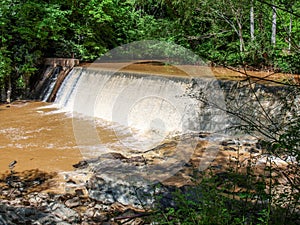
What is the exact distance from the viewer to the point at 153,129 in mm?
6727

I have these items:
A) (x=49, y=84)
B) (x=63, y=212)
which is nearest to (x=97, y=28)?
(x=49, y=84)

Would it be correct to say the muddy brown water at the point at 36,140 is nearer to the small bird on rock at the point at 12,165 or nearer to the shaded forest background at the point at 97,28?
the small bird on rock at the point at 12,165

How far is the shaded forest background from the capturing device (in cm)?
899

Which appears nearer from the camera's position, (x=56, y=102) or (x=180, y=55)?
(x=56, y=102)

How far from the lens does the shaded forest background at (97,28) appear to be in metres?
8.99

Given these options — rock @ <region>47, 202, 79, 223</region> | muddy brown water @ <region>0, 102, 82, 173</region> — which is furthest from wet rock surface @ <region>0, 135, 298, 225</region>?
muddy brown water @ <region>0, 102, 82, 173</region>

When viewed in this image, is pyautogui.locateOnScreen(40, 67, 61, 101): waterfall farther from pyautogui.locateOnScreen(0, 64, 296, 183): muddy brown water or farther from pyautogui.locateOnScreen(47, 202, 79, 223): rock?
pyautogui.locateOnScreen(47, 202, 79, 223): rock

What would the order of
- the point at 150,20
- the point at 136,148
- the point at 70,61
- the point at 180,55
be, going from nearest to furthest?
the point at 136,148 < the point at 70,61 < the point at 180,55 < the point at 150,20

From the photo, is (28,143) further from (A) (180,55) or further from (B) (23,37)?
(A) (180,55)

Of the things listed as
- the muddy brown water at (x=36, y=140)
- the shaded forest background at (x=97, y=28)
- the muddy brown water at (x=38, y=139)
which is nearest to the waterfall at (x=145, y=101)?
the muddy brown water at (x=38, y=139)

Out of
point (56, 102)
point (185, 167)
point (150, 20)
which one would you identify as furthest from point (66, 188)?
point (150, 20)

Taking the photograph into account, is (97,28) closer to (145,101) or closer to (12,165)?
(145,101)

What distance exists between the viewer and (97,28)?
1235cm

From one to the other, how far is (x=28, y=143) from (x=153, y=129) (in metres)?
2.56
